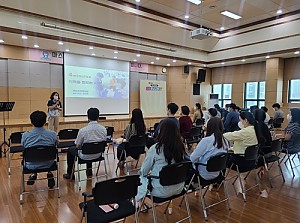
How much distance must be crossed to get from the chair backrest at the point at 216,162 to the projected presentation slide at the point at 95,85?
817 centimetres

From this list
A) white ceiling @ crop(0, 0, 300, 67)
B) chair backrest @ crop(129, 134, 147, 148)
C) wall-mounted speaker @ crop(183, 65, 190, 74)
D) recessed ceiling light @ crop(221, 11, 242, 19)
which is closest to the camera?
chair backrest @ crop(129, 134, 147, 148)

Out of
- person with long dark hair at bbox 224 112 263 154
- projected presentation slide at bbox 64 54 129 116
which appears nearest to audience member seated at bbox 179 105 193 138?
person with long dark hair at bbox 224 112 263 154

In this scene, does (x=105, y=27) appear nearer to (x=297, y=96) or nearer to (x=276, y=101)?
(x=276, y=101)

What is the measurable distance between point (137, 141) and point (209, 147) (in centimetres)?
170

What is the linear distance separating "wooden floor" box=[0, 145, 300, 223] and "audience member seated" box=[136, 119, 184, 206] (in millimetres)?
604

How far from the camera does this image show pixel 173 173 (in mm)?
2266

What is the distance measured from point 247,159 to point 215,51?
8.74 metres

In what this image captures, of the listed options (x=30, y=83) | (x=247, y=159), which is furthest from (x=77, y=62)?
(x=247, y=159)

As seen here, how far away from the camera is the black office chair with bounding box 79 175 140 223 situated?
186cm

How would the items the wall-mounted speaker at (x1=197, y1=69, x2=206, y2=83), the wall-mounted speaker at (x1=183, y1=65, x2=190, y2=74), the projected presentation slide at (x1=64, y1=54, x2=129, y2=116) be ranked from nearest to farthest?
the projected presentation slide at (x1=64, y1=54, x2=129, y2=116)
the wall-mounted speaker at (x1=183, y1=65, x2=190, y2=74)
the wall-mounted speaker at (x1=197, y1=69, x2=206, y2=83)

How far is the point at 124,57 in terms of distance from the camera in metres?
10.4

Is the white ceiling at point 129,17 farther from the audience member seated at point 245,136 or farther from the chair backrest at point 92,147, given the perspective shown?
the audience member seated at point 245,136

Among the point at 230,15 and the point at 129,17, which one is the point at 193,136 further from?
the point at 230,15

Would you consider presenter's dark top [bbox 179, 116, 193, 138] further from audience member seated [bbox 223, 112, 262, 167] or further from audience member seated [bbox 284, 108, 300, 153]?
audience member seated [bbox 284, 108, 300, 153]
